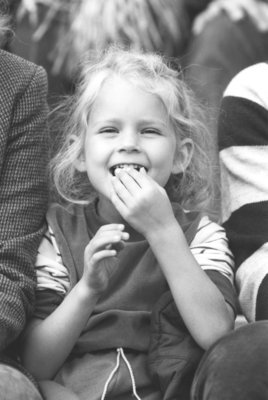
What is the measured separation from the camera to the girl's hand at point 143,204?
220cm

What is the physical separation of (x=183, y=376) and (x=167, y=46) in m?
2.35

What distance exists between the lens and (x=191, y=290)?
216cm

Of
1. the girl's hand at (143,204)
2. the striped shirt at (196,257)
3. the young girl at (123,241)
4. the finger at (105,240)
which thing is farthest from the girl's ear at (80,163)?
the finger at (105,240)

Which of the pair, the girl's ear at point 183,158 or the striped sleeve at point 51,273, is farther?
the girl's ear at point 183,158

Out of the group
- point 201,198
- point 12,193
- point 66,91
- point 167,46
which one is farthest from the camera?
point 167,46

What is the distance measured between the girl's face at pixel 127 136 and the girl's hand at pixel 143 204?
98 mm

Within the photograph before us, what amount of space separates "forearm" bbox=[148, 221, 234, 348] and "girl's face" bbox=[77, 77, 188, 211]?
21cm

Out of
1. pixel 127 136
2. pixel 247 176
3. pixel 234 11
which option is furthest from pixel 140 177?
pixel 234 11

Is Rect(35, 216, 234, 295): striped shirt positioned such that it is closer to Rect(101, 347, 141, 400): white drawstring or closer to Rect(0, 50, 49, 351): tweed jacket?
Rect(0, 50, 49, 351): tweed jacket

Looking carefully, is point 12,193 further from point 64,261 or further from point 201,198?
point 201,198

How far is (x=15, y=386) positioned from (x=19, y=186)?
1.94 ft

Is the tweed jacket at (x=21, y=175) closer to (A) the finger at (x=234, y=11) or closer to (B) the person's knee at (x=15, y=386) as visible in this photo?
(B) the person's knee at (x=15, y=386)

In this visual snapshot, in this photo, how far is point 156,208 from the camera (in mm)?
2207

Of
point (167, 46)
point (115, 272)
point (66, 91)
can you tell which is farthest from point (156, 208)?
point (167, 46)
